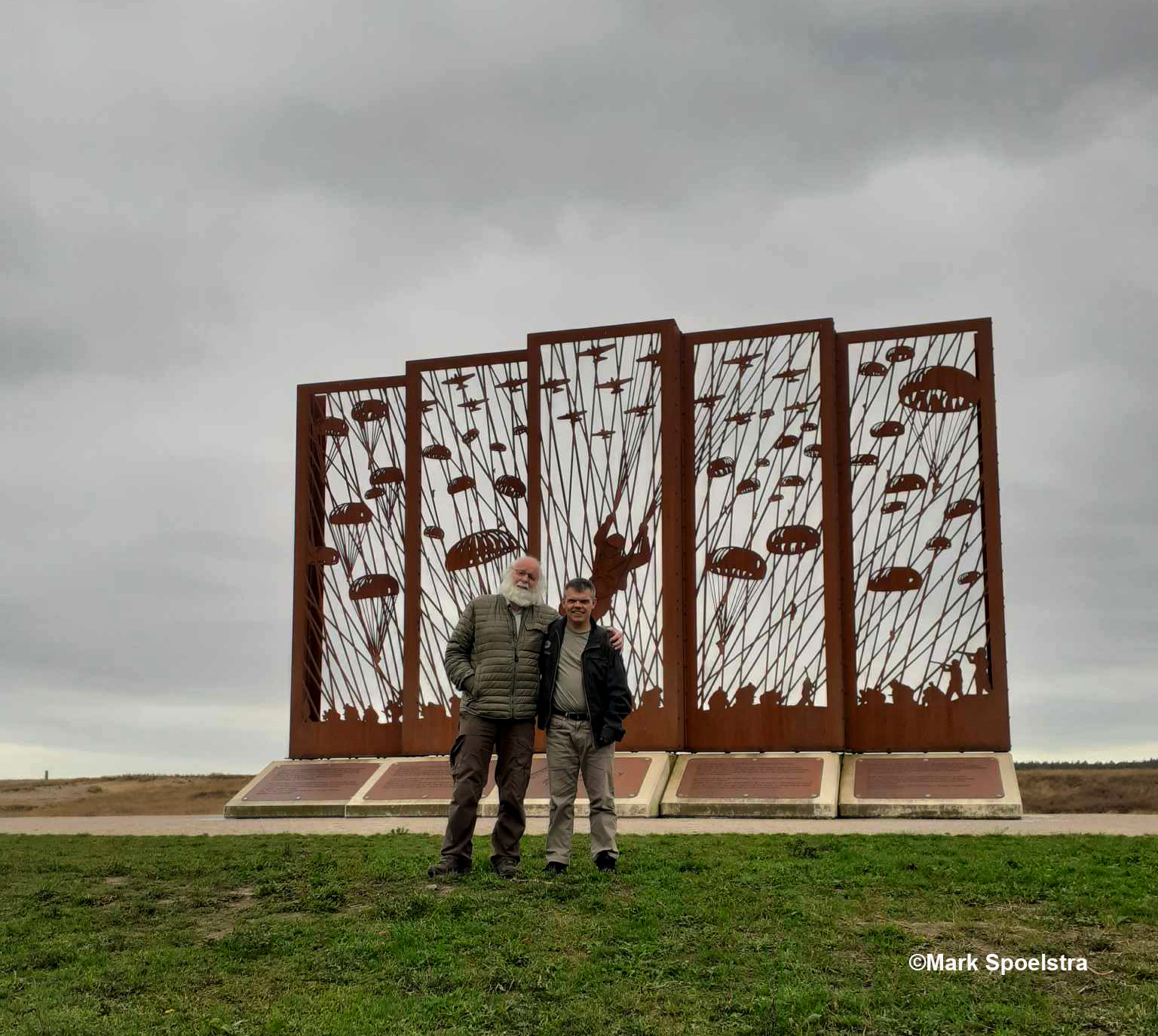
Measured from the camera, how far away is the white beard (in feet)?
22.7

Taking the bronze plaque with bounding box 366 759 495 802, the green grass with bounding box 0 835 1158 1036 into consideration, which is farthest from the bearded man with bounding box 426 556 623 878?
→ the bronze plaque with bounding box 366 759 495 802

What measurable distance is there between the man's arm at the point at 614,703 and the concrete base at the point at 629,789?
195 inches

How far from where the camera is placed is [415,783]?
13.3 m

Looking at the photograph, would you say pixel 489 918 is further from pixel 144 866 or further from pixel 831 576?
pixel 831 576

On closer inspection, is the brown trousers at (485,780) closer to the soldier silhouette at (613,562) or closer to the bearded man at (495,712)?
the bearded man at (495,712)

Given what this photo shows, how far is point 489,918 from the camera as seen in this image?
5.77 meters

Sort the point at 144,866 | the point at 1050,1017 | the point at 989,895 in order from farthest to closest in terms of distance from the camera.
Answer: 1. the point at 144,866
2. the point at 989,895
3. the point at 1050,1017

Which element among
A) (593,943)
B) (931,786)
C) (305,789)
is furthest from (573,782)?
(305,789)

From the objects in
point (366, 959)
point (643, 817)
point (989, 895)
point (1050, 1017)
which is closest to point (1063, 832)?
point (989, 895)

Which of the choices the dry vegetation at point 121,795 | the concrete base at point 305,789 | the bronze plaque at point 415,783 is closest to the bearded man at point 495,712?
the bronze plaque at point 415,783

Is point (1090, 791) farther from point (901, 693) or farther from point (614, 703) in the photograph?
point (614, 703)

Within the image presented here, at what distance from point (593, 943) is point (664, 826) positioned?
5108 millimetres

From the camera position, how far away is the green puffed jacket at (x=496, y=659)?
6.81 m

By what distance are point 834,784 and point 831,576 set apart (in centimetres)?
213
